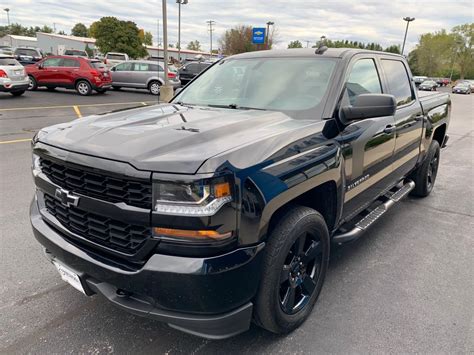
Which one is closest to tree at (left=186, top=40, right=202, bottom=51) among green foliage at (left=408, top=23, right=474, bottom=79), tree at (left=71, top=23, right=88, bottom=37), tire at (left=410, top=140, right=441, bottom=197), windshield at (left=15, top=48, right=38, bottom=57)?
tree at (left=71, top=23, right=88, bottom=37)

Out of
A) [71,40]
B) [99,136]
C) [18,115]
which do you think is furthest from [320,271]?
[71,40]

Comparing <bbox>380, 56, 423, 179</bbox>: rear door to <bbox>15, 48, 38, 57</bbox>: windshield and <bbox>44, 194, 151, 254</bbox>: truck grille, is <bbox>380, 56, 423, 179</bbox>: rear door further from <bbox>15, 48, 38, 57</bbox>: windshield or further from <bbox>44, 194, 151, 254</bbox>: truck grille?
<bbox>15, 48, 38, 57</bbox>: windshield

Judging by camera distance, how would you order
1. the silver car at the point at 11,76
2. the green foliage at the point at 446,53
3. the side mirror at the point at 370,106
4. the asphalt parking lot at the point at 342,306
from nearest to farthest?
the asphalt parking lot at the point at 342,306, the side mirror at the point at 370,106, the silver car at the point at 11,76, the green foliage at the point at 446,53

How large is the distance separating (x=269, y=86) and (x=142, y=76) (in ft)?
59.5

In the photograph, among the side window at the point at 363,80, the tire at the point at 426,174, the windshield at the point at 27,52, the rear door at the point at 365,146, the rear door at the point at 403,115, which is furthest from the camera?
the windshield at the point at 27,52

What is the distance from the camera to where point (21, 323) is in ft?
8.57

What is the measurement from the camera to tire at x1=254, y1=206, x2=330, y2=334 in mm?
2184

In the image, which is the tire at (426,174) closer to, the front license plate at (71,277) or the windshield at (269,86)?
the windshield at (269,86)

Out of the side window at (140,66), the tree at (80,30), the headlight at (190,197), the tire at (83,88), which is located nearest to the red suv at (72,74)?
the tire at (83,88)

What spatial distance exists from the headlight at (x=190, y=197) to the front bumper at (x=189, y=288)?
0.24m

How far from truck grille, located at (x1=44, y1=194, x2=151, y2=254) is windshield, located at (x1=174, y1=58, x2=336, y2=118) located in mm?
1544

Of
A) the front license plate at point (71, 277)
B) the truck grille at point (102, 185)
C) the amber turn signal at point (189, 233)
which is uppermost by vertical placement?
the truck grille at point (102, 185)

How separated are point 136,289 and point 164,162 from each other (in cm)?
68

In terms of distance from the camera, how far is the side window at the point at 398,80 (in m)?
4.05
